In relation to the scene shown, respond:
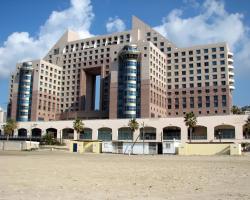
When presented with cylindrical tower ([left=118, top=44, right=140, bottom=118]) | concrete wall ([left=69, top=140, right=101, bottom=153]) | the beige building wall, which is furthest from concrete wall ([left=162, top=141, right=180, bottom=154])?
cylindrical tower ([left=118, top=44, right=140, bottom=118])

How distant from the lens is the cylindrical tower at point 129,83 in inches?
5694

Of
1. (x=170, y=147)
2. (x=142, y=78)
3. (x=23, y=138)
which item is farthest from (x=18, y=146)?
(x=142, y=78)

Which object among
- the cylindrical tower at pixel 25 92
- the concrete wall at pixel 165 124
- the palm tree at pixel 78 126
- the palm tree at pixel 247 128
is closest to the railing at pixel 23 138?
the concrete wall at pixel 165 124

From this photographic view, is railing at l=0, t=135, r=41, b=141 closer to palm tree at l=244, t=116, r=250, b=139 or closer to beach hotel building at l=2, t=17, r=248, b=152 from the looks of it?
beach hotel building at l=2, t=17, r=248, b=152

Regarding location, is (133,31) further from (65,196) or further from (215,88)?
(65,196)

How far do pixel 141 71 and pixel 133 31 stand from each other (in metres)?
39.6

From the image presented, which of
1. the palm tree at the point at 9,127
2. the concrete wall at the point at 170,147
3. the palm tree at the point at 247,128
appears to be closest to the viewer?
the concrete wall at the point at 170,147

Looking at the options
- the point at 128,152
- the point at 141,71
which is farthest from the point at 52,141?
the point at 141,71

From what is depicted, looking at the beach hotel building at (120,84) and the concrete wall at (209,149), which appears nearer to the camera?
the concrete wall at (209,149)

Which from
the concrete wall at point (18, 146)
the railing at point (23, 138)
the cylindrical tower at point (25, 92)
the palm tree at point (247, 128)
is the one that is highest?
the cylindrical tower at point (25, 92)

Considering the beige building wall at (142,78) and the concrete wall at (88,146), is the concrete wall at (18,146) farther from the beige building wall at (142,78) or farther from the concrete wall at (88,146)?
the beige building wall at (142,78)

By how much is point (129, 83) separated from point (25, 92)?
57.5 metres

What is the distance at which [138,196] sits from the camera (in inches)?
651

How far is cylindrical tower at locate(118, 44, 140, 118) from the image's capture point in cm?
14462
